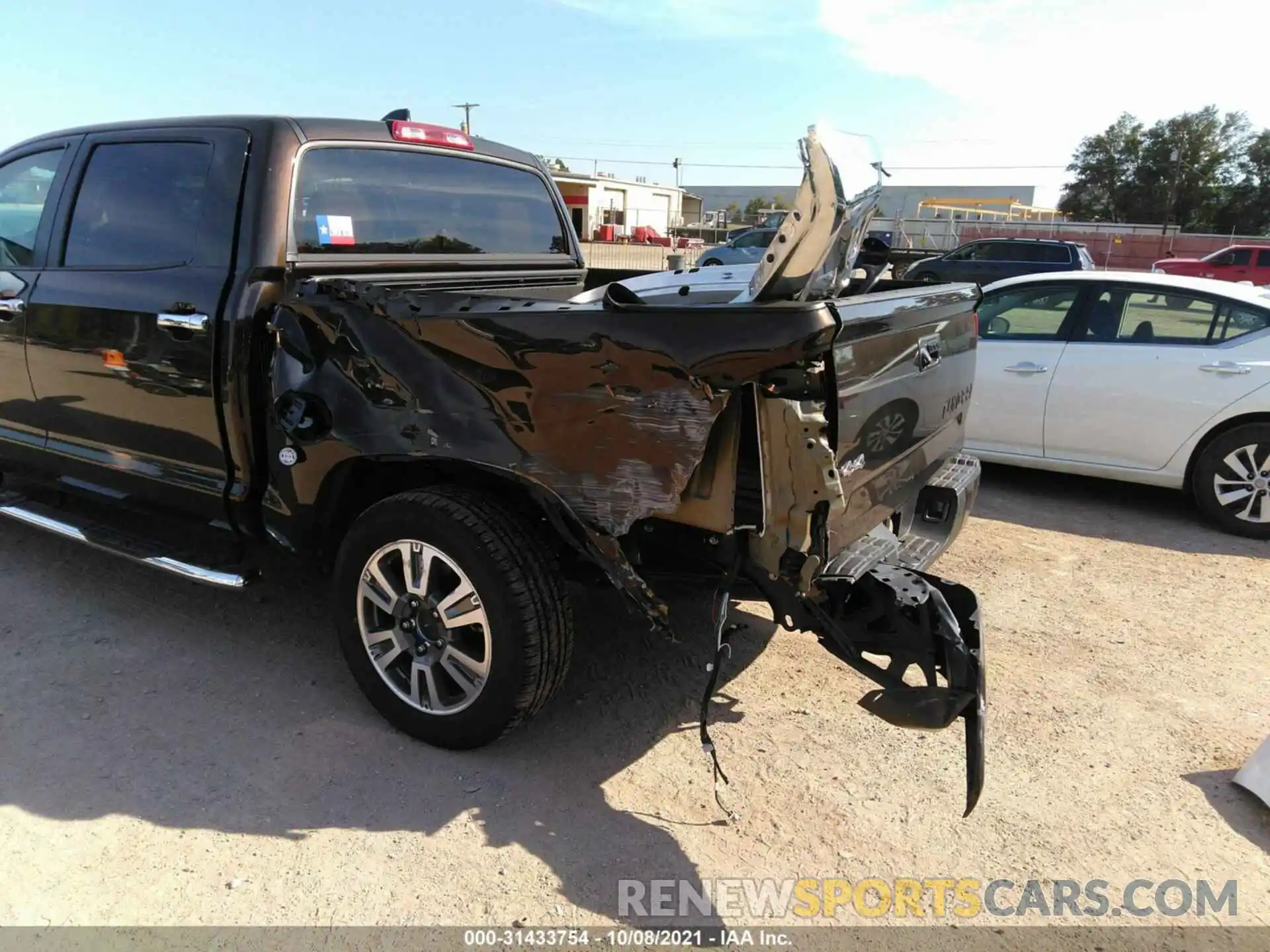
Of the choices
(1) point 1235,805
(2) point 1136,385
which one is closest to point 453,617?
(1) point 1235,805

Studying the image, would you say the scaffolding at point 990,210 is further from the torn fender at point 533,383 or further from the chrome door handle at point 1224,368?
the torn fender at point 533,383

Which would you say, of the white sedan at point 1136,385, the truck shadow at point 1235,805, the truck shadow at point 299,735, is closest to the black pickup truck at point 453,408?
the truck shadow at point 299,735

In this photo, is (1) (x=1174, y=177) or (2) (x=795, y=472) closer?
(2) (x=795, y=472)

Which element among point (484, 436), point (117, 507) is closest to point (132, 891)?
point (484, 436)

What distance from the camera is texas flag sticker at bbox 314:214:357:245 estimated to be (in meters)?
3.38

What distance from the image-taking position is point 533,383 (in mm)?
2627

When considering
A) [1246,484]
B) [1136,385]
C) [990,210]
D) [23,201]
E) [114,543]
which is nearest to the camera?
[114,543]

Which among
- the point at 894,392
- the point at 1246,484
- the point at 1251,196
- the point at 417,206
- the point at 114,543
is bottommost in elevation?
the point at 114,543

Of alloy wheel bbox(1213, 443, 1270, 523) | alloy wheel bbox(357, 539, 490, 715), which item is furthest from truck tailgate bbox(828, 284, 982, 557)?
alloy wheel bbox(1213, 443, 1270, 523)

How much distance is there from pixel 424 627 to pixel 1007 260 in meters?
18.0

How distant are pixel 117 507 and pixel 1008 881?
3.80 meters

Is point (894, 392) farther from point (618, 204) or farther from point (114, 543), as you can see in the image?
point (618, 204)

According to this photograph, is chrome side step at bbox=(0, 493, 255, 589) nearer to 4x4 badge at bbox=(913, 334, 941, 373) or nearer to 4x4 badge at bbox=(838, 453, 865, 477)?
4x4 badge at bbox=(838, 453, 865, 477)

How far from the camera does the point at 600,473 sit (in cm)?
259
